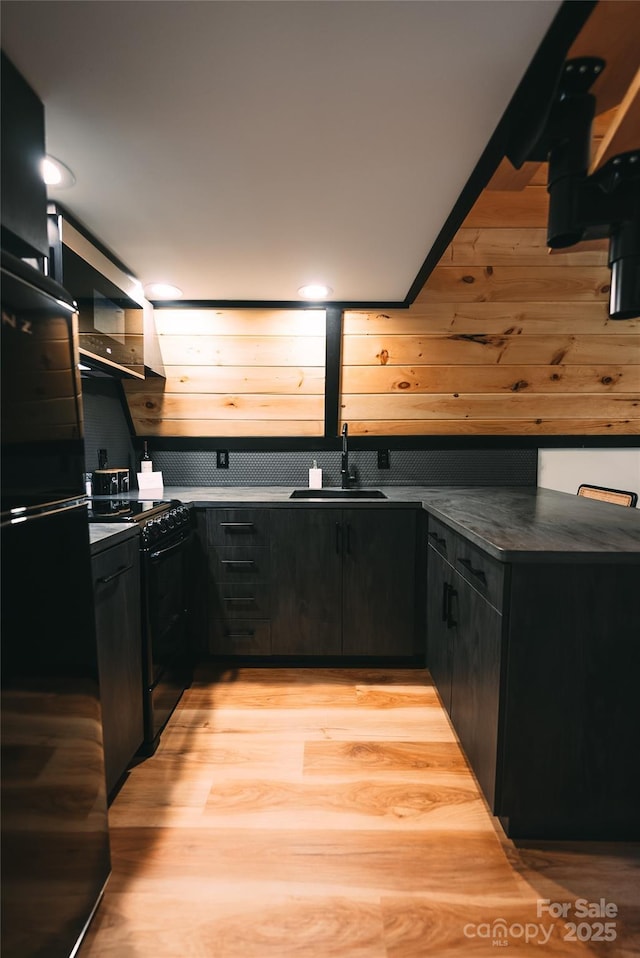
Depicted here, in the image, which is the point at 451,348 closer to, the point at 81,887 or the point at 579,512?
the point at 579,512

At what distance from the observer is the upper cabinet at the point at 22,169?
109 centimetres

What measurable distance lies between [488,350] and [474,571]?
1723mm

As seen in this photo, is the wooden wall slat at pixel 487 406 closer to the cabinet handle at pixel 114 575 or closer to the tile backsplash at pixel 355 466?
the tile backsplash at pixel 355 466

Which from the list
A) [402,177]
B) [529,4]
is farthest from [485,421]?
[529,4]

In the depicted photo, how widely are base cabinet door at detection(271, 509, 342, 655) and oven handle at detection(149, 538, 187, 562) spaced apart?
20.3 inches

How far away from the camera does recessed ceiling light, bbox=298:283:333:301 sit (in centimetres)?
259

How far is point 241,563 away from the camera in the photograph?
8.43 ft

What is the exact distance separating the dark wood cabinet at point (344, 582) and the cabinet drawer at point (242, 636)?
0.06m

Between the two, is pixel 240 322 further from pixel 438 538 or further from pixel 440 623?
pixel 440 623

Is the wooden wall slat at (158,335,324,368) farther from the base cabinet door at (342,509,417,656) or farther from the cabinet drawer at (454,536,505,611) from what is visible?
the cabinet drawer at (454,536,505,611)

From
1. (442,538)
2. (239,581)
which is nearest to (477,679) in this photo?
(442,538)

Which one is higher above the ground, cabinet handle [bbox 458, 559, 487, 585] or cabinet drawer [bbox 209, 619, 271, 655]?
cabinet handle [bbox 458, 559, 487, 585]

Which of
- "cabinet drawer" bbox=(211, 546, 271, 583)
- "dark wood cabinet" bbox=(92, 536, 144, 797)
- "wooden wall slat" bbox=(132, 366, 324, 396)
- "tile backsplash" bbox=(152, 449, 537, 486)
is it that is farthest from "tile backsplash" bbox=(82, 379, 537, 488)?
"dark wood cabinet" bbox=(92, 536, 144, 797)

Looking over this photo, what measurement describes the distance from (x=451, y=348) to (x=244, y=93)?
1.96 meters
